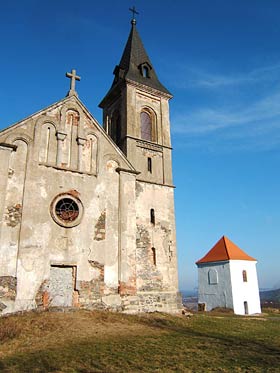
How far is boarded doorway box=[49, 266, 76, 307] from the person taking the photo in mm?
14078

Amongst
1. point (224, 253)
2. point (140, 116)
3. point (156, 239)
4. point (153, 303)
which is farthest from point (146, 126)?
point (224, 253)

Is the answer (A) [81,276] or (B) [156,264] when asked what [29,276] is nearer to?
(A) [81,276]

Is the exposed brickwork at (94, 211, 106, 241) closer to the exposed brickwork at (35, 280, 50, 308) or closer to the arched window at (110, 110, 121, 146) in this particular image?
the exposed brickwork at (35, 280, 50, 308)

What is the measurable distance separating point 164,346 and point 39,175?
9.54 meters

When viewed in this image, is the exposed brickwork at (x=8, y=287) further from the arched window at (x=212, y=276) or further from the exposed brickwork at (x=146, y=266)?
the arched window at (x=212, y=276)

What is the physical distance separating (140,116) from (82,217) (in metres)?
8.56

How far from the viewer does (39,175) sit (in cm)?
1519

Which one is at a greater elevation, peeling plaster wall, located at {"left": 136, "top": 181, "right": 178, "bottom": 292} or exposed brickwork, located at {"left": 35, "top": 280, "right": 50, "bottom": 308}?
peeling plaster wall, located at {"left": 136, "top": 181, "right": 178, "bottom": 292}

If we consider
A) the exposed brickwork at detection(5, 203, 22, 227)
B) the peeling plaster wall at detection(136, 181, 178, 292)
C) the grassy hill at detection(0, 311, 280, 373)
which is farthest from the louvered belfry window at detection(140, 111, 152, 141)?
the grassy hill at detection(0, 311, 280, 373)

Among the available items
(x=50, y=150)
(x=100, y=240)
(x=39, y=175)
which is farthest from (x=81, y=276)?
(x=50, y=150)

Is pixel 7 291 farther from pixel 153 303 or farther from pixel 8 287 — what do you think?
pixel 153 303

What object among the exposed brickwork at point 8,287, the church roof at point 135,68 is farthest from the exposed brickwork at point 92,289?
the church roof at point 135,68

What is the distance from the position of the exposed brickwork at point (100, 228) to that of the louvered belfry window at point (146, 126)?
6695mm

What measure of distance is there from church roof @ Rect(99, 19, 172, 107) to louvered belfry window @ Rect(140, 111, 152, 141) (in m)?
2.17
